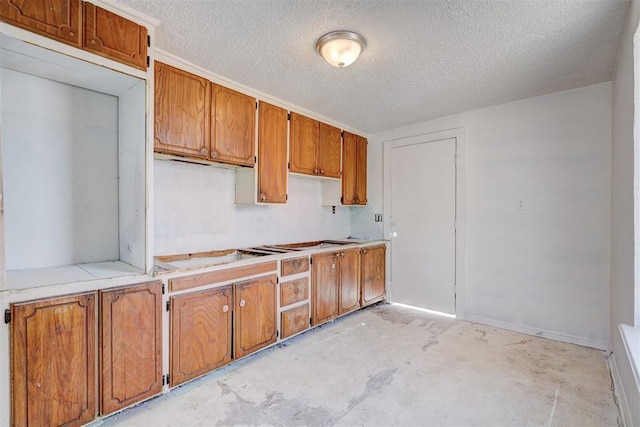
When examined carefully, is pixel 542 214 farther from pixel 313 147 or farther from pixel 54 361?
pixel 54 361

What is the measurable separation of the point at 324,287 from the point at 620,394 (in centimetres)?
230

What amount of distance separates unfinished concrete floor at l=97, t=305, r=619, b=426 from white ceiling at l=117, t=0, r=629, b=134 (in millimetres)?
2351

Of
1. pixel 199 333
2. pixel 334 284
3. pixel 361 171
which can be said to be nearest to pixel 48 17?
pixel 199 333

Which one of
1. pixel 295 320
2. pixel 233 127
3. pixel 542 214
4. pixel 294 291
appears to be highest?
pixel 233 127

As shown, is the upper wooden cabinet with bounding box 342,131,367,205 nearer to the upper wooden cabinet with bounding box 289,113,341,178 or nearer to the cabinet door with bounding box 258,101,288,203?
the upper wooden cabinet with bounding box 289,113,341,178

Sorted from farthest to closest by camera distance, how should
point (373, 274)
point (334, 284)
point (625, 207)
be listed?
point (373, 274) → point (334, 284) → point (625, 207)

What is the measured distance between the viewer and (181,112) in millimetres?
2342

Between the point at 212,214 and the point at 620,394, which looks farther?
the point at 212,214

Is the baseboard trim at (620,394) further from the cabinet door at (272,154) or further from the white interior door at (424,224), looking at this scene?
the cabinet door at (272,154)

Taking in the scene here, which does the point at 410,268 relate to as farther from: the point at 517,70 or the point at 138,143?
the point at 138,143

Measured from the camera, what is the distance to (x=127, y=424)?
5.85 ft

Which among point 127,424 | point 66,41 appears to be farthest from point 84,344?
point 66,41

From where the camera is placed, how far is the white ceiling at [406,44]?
1.75 metres

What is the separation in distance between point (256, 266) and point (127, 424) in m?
1.26
